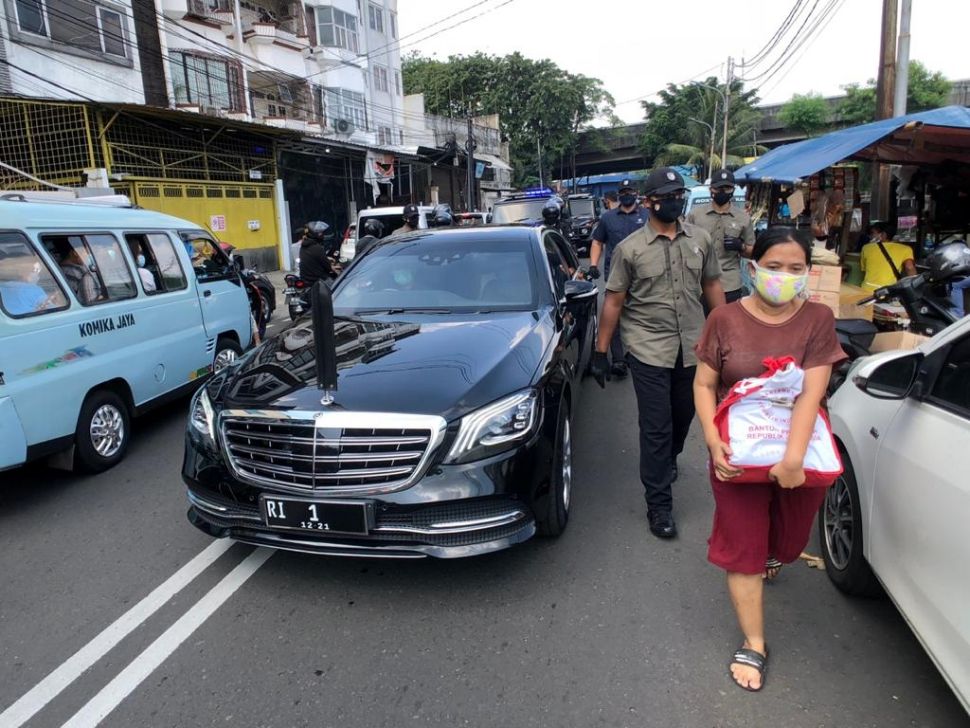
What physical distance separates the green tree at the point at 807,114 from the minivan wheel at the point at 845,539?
53505 millimetres

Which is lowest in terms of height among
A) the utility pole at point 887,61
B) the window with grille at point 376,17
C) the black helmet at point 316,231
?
the black helmet at point 316,231

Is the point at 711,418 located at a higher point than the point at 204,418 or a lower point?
higher

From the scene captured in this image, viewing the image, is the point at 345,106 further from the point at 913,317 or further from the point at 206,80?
the point at 913,317

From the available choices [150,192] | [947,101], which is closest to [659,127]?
[947,101]

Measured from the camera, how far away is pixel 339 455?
2.86 metres

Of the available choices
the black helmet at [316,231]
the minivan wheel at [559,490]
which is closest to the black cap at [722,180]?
the minivan wheel at [559,490]

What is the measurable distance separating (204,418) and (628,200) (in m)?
5.24

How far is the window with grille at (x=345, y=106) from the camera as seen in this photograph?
30203mm

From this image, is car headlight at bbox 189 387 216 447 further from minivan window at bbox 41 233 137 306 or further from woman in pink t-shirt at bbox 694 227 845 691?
woman in pink t-shirt at bbox 694 227 845 691

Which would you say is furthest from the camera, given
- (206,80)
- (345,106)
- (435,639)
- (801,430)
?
(345,106)

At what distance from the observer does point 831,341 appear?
2389 millimetres

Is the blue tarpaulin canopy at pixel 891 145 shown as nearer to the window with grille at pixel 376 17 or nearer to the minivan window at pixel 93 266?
the minivan window at pixel 93 266

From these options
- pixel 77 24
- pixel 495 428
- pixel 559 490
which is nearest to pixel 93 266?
pixel 495 428

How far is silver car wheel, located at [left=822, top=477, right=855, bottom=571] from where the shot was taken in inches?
118
